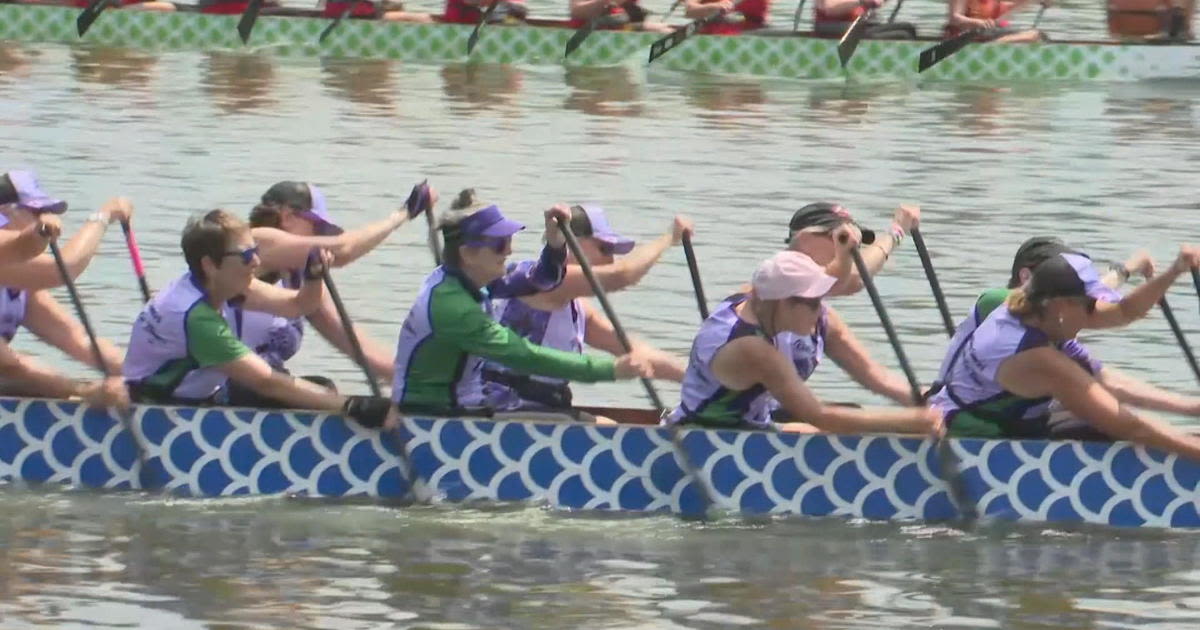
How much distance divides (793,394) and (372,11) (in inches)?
651

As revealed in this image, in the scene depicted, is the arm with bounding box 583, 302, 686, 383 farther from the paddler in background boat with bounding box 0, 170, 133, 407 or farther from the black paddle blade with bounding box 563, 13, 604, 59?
the black paddle blade with bounding box 563, 13, 604, 59

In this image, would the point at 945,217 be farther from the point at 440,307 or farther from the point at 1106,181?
the point at 440,307

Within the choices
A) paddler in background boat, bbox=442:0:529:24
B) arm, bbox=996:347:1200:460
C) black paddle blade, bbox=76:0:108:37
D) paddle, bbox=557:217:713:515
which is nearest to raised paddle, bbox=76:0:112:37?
black paddle blade, bbox=76:0:108:37

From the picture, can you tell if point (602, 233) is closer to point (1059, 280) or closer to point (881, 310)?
point (881, 310)

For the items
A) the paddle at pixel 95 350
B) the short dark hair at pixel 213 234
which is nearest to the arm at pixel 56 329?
the paddle at pixel 95 350

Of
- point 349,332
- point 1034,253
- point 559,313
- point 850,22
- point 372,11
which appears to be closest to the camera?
point 1034,253

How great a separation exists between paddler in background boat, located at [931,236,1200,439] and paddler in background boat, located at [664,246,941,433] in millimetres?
401

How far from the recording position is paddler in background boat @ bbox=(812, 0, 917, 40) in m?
24.4

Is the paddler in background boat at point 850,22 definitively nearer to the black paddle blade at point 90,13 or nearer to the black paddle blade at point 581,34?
the black paddle blade at point 581,34

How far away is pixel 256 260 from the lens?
33.9 ft

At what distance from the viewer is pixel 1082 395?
33.1 feet

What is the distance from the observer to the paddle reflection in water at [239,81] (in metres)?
24.0

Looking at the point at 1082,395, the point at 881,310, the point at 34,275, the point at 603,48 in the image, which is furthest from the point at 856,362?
the point at 603,48

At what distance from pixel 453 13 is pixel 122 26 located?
325 cm
